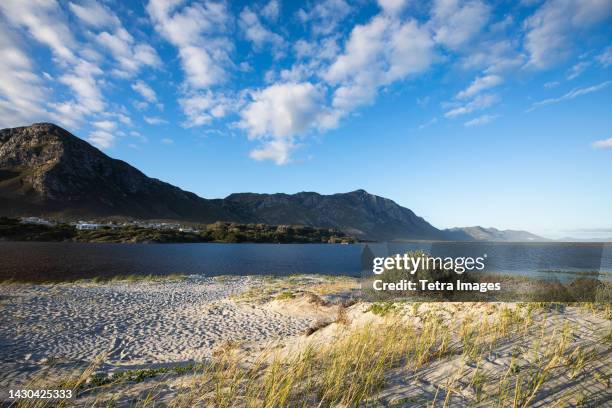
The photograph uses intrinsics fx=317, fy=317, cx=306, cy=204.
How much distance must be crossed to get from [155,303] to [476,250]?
68.2 ft

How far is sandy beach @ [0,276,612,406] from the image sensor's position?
5113 millimetres

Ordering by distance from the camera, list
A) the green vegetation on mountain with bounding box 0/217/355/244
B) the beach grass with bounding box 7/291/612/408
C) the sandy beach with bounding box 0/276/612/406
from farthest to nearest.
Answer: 1. the green vegetation on mountain with bounding box 0/217/355/244
2. the sandy beach with bounding box 0/276/612/406
3. the beach grass with bounding box 7/291/612/408

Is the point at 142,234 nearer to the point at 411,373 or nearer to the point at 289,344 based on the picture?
the point at 289,344

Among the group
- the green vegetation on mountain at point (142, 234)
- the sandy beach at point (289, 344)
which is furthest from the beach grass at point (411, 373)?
the green vegetation on mountain at point (142, 234)

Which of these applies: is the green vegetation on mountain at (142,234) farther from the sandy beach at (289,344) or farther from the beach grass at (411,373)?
the beach grass at (411,373)

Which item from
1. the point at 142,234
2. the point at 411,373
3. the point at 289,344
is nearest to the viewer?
the point at 411,373

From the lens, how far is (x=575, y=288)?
14031 mm

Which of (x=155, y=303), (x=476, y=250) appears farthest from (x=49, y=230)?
(x=476, y=250)

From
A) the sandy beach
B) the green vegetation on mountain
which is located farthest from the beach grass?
the green vegetation on mountain

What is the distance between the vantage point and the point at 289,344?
11453mm

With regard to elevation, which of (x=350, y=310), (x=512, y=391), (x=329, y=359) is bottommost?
(x=350, y=310)

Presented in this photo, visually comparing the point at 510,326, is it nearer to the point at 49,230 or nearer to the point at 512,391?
the point at 512,391

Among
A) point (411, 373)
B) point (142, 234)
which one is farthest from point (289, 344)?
point (142, 234)

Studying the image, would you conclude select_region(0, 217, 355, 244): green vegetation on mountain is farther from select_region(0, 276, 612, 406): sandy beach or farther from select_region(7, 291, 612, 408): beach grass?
select_region(7, 291, 612, 408): beach grass
